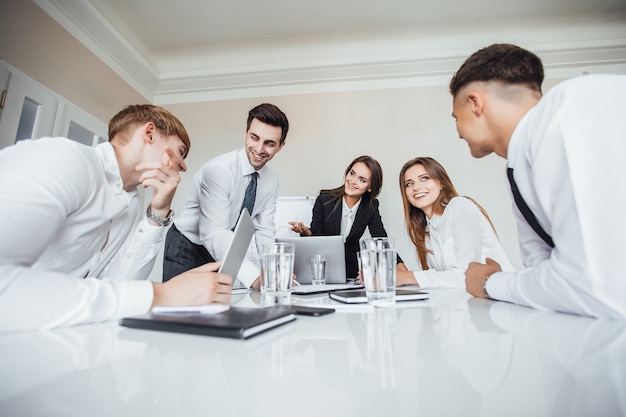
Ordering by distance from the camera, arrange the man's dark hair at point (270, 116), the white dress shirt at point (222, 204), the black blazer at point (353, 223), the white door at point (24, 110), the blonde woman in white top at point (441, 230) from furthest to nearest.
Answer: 1. the black blazer at point (353, 223)
2. the white door at point (24, 110)
3. the man's dark hair at point (270, 116)
4. the white dress shirt at point (222, 204)
5. the blonde woman in white top at point (441, 230)

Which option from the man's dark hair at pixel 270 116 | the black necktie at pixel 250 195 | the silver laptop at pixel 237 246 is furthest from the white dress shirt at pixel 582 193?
the black necktie at pixel 250 195

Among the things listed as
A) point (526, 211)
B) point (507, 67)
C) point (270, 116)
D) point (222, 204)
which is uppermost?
point (270, 116)

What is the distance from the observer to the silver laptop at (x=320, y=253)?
1.68 metres

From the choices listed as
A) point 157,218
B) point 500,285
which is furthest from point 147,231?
point 500,285

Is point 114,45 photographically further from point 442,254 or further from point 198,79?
point 442,254

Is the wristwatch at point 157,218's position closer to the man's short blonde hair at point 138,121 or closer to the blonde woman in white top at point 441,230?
the man's short blonde hair at point 138,121

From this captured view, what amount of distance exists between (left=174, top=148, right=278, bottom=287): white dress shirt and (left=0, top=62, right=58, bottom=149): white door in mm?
1457

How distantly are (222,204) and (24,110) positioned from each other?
1855 mm

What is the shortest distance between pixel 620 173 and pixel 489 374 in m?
0.61

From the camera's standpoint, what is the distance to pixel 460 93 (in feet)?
4.06

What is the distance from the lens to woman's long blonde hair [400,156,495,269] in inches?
86.8

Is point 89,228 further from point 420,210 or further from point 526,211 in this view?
point 420,210

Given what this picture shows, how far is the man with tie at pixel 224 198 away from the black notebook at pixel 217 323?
4.27ft

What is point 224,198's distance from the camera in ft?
6.61
